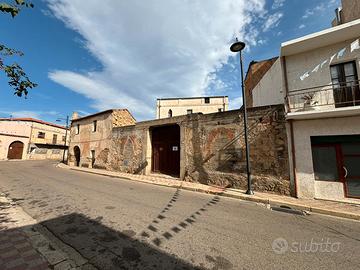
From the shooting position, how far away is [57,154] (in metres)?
37.9

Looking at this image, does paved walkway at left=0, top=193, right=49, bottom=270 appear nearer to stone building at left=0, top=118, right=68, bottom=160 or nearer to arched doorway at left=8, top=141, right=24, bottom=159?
stone building at left=0, top=118, right=68, bottom=160

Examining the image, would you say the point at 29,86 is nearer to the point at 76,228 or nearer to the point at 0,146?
the point at 76,228

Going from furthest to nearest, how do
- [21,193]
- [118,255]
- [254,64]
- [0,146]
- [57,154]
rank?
[57,154] < [0,146] < [254,64] < [21,193] < [118,255]

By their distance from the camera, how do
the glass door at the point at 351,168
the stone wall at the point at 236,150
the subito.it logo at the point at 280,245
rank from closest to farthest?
the subito.it logo at the point at 280,245 → the glass door at the point at 351,168 → the stone wall at the point at 236,150

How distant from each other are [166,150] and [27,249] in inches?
427

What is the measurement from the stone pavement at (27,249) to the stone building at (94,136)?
13.2m

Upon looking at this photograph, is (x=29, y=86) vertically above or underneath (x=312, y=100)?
underneath

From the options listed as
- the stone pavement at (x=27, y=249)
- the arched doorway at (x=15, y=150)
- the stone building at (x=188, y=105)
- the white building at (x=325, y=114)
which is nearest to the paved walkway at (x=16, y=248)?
the stone pavement at (x=27, y=249)

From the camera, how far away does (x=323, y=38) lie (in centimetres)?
758

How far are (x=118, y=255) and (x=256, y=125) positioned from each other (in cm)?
802

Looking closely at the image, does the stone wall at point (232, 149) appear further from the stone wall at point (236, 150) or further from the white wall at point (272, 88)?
the white wall at point (272, 88)

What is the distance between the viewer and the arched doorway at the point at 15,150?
2939 centimetres

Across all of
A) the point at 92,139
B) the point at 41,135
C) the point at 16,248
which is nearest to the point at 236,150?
the point at 16,248

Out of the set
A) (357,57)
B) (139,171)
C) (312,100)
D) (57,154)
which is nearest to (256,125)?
(312,100)
